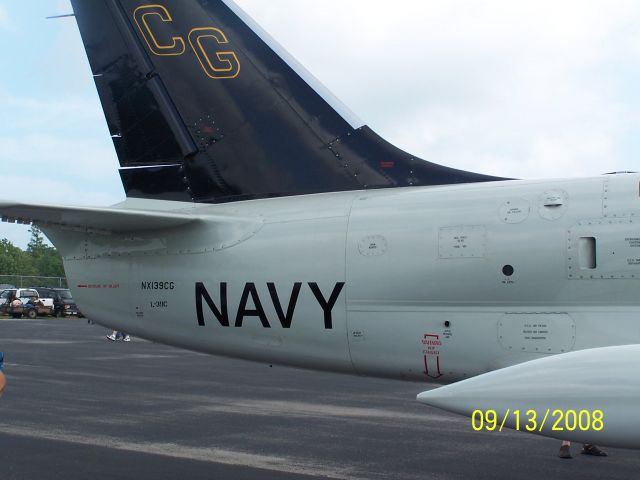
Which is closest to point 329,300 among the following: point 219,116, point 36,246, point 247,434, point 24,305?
point 219,116

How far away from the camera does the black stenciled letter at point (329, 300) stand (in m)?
6.19

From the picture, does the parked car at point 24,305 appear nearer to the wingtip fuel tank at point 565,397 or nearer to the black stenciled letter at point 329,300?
the black stenciled letter at point 329,300

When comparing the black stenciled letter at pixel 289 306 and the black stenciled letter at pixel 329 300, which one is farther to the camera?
the black stenciled letter at pixel 289 306

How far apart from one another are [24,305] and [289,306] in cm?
4022

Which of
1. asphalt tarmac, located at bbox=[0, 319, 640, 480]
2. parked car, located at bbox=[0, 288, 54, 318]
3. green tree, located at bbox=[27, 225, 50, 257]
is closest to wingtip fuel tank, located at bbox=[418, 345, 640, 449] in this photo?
asphalt tarmac, located at bbox=[0, 319, 640, 480]

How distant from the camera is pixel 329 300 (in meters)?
6.22

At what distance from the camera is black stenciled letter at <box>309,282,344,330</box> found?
619cm

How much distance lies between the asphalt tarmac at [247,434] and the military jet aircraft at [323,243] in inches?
70.2

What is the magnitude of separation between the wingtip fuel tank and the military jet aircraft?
11mm

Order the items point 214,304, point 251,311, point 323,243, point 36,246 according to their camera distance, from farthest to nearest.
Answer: point 36,246 → point 214,304 → point 251,311 → point 323,243

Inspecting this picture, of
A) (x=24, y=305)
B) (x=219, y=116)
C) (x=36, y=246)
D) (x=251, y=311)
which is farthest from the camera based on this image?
(x=36, y=246)
